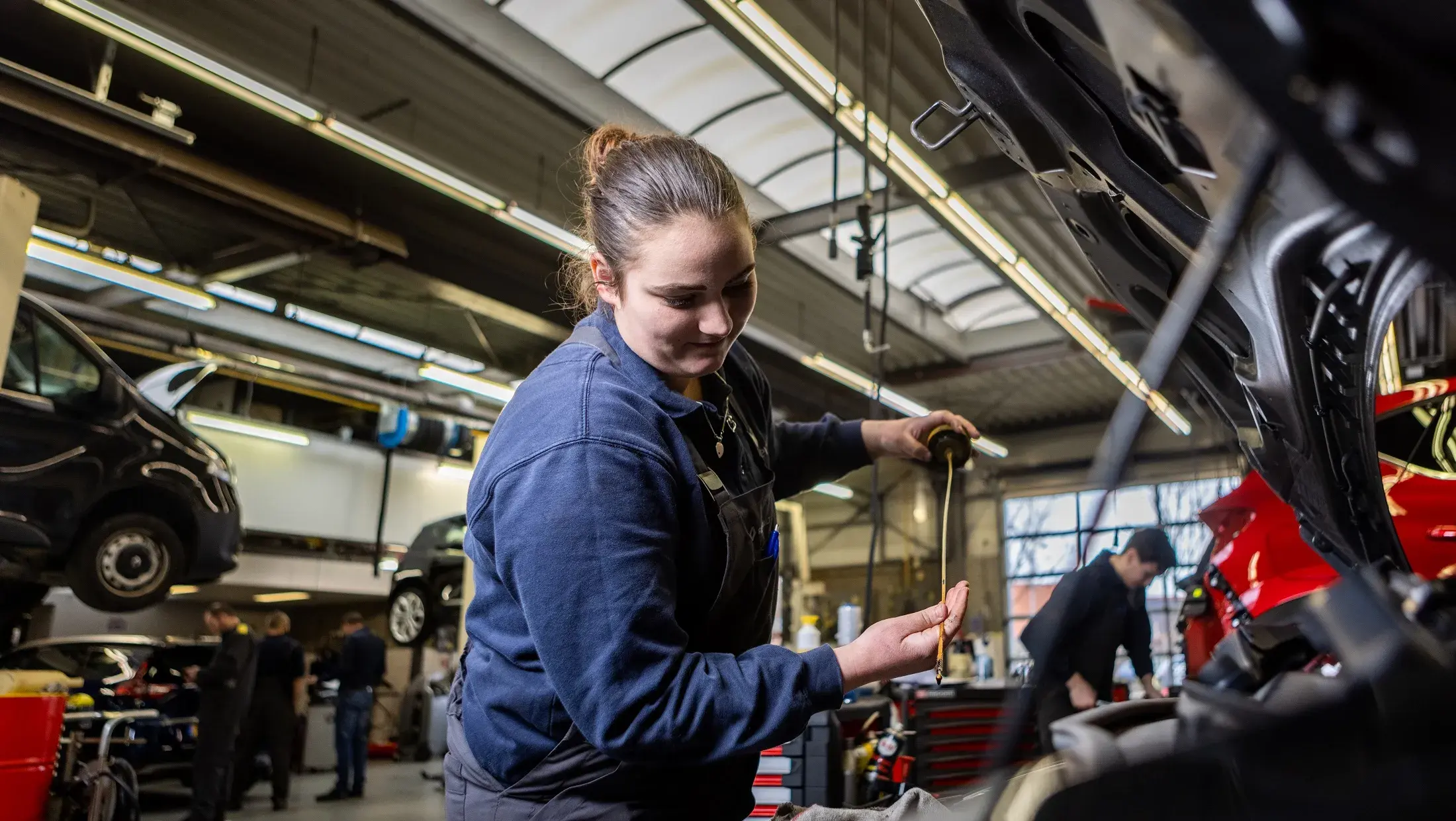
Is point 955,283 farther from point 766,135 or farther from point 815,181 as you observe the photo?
point 766,135

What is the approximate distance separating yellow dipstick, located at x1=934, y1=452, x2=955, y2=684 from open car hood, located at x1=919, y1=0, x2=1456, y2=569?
0.32 metres

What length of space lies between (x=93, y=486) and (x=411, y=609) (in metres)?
5.09

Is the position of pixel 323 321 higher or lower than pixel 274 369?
higher

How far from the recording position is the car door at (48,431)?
520cm

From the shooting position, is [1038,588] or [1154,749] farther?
[1038,588]

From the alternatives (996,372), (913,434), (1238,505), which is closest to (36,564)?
(913,434)

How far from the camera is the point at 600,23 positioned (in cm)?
476

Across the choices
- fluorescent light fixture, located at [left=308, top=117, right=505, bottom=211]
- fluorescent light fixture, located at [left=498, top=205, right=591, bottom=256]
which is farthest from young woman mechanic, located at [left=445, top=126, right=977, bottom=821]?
fluorescent light fixture, located at [left=498, top=205, right=591, bottom=256]

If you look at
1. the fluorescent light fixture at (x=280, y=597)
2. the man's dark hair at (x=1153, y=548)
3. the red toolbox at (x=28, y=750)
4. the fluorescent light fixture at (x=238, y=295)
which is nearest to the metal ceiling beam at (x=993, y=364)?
the fluorescent light fixture at (x=238, y=295)

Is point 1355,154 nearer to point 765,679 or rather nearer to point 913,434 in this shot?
point 765,679

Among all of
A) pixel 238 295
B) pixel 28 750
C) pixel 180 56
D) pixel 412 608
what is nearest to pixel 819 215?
pixel 180 56

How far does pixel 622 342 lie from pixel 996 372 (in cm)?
924

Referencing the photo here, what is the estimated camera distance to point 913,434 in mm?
1464

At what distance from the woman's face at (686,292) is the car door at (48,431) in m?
5.52
